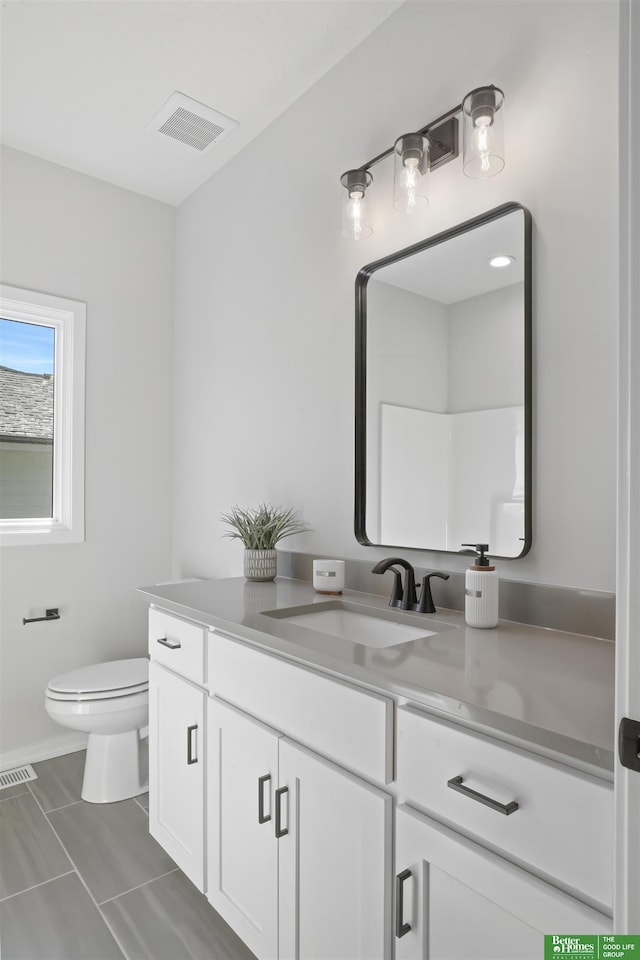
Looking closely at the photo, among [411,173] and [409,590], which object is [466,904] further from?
[411,173]

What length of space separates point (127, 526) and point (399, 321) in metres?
1.78

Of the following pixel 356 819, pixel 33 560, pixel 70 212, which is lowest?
pixel 356 819

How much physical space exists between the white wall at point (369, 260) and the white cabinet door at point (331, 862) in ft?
2.10

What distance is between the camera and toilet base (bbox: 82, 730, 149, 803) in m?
2.17

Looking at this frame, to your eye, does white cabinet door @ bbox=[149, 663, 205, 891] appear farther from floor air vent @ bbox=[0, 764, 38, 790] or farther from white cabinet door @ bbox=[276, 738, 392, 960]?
floor air vent @ bbox=[0, 764, 38, 790]

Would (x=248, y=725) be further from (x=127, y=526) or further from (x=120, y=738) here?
(x=127, y=526)

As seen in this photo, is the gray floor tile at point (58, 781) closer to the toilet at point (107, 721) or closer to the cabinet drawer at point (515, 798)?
the toilet at point (107, 721)

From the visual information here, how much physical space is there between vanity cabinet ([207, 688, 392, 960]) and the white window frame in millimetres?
1513

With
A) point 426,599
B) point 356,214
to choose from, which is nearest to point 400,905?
point 426,599

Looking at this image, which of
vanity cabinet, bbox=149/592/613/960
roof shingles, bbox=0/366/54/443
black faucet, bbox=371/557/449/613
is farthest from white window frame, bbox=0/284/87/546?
black faucet, bbox=371/557/449/613

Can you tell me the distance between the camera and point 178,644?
5.47ft

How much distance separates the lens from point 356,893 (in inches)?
40.9

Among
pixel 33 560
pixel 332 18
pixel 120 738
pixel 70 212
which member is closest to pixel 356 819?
pixel 120 738

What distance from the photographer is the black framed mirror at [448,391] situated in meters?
1.38
